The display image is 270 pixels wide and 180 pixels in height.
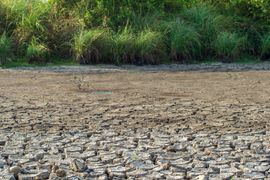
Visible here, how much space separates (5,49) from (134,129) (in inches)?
327

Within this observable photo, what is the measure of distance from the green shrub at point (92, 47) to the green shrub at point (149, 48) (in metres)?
0.68

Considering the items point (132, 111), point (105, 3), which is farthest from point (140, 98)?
point (105, 3)

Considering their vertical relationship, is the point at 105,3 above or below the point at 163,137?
above

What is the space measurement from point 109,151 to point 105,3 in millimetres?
10831

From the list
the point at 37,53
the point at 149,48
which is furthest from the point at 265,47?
the point at 37,53

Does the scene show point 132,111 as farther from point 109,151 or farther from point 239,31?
point 239,31

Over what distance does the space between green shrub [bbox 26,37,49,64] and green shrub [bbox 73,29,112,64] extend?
711 mm

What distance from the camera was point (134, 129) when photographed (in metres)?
7.56

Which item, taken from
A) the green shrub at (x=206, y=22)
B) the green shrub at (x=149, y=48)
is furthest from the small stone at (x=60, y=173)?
the green shrub at (x=206, y=22)

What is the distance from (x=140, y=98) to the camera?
9922 millimetres

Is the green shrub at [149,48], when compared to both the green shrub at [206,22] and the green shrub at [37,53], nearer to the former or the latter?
the green shrub at [206,22]

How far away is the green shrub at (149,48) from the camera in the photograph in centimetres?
1522

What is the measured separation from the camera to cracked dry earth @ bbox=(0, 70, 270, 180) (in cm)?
588

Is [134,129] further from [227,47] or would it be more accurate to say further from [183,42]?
[227,47]
